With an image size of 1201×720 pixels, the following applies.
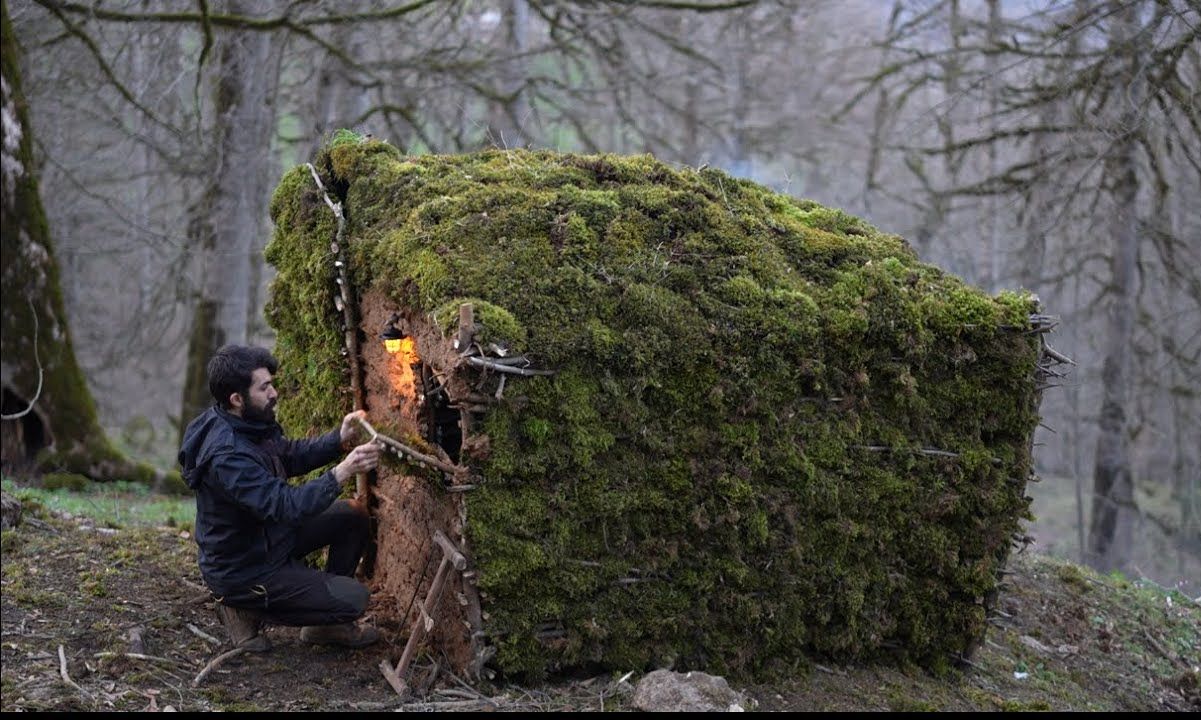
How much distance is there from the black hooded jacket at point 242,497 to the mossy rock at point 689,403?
2.34ft

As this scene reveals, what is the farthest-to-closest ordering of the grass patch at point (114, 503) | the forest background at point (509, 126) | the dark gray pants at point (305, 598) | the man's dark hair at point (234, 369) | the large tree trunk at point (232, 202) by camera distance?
the large tree trunk at point (232, 202), the forest background at point (509, 126), the grass patch at point (114, 503), the dark gray pants at point (305, 598), the man's dark hair at point (234, 369)

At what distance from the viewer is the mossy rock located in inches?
190

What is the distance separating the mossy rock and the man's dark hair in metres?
0.78

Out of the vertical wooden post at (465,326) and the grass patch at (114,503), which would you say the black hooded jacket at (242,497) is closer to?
the vertical wooden post at (465,326)

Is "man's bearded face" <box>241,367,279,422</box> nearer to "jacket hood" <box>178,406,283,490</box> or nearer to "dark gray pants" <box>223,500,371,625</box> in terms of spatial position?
"jacket hood" <box>178,406,283,490</box>

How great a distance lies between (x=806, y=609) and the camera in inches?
214

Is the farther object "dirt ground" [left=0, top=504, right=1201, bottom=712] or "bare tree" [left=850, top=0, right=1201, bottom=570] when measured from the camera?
"bare tree" [left=850, top=0, right=1201, bottom=570]

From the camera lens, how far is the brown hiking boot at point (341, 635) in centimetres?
527

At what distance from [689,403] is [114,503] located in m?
6.17

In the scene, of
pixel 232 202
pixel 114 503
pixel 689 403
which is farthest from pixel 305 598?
pixel 232 202

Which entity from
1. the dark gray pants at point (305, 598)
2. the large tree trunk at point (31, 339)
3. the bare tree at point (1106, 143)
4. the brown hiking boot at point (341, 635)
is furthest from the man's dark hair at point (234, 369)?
the bare tree at point (1106, 143)

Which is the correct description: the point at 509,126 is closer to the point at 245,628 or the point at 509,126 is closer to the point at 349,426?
the point at 349,426

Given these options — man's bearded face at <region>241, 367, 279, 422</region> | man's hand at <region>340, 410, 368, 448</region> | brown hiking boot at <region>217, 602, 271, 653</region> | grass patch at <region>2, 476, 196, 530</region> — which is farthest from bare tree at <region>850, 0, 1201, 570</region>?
grass patch at <region>2, 476, 196, 530</region>

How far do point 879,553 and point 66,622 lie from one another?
4354 mm
